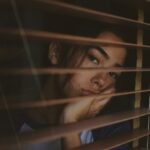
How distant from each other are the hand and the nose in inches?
1.5

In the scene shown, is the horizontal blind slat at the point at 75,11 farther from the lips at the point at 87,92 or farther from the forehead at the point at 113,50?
the lips at the point at 87,92

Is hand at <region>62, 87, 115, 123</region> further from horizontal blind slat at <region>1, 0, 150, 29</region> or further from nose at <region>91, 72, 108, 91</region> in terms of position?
horizontal blind slat at <region>1, 0, 150, 29</region>

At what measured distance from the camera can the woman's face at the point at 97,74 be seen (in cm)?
149

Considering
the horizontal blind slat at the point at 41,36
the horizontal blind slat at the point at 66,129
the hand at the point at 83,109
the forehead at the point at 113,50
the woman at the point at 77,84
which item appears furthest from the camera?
the forehead at the point at 113,50

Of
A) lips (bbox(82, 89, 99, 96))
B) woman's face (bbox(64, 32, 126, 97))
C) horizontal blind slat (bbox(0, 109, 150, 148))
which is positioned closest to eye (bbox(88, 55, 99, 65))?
woman's face (bbox(64, 32, 126, 97))

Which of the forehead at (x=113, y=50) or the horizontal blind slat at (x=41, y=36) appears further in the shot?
the forehead at (x=113, y=50)

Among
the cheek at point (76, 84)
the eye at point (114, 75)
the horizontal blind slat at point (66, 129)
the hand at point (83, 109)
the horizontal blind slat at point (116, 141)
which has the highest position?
Result: the eye at point (114, 75)

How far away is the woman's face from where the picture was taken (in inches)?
58.5

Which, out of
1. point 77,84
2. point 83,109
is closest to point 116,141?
point 83,109

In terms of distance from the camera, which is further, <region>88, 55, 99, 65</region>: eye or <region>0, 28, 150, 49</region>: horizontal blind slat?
<region>88, 55, 99, 65</region>: eye

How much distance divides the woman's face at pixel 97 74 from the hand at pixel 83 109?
0.04 metres

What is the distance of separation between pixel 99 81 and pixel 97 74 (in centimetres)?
4

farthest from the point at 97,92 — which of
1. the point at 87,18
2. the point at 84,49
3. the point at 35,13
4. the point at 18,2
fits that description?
the point at 18,2

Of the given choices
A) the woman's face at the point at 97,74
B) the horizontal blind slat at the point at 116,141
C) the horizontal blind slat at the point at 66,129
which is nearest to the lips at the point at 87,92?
the woman's face at the point at 97,74
